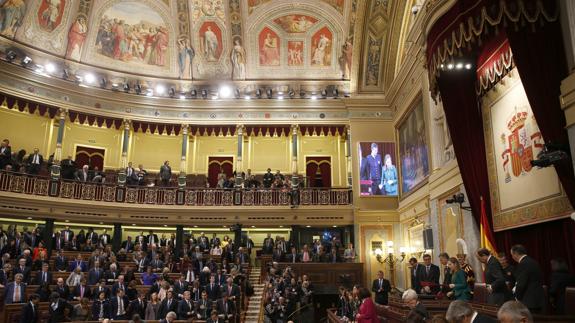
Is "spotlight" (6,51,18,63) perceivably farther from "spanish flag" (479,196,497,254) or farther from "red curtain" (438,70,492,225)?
"spanish flag" (479,196,497,254)

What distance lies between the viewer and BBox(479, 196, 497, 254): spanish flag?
29.6 ft

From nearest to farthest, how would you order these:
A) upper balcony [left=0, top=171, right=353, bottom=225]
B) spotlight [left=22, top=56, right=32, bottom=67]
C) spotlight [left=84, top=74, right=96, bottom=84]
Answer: spotlight [left=22, top=56, right=32, bottom=67], upper balcony [left=0, top=171, right=353, bottom=225], spotlight [left=84, top=74, right=96, bottom=84]

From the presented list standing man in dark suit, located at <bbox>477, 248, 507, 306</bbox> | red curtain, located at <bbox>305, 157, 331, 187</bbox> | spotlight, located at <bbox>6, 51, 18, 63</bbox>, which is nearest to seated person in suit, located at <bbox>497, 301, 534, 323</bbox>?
standing man in dark suit, located at <bbox>477, 248, 507, 306</bbox>

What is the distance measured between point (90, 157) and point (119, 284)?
11.2m

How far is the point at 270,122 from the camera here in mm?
22531

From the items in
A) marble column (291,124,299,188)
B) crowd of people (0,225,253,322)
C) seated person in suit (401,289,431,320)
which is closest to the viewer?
seated person in suit (401,289,431,320)

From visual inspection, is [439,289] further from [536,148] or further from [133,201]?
[133,201]

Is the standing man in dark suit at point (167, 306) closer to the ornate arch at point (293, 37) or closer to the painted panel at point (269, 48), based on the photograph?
the ornate arch at point (293, 37)

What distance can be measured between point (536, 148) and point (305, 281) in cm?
897

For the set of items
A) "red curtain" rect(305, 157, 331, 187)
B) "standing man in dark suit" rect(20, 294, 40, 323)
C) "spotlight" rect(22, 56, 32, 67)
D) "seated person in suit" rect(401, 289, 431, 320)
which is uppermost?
"spotlight" rect(22, 56, 32, 67)

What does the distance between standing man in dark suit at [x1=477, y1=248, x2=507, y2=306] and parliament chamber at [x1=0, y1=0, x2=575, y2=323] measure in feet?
2.23

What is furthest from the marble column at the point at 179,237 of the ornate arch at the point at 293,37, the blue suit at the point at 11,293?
the blue suit at the point at 11,293

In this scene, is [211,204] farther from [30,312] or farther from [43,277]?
[30,312]

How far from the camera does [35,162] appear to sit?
18.6 m
